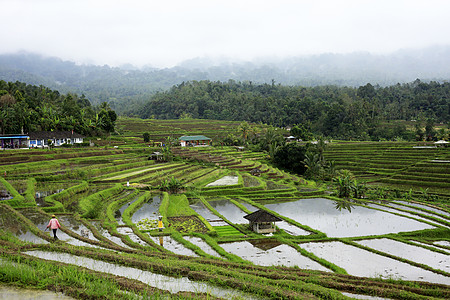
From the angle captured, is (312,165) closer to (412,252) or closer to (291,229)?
(291,229)

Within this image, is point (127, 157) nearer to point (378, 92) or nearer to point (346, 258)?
point (346, 258)

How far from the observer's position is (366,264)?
12898mm

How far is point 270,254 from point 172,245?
3.92m

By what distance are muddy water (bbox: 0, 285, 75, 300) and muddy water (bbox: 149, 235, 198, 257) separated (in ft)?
20.6

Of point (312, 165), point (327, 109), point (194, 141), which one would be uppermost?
point (327, 109)

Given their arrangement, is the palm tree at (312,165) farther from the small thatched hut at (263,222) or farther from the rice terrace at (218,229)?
the small thatched hut at (263,222)

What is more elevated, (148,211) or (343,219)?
(148,211)

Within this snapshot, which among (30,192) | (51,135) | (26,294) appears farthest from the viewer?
(51,135)

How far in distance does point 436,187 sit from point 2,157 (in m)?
35.9

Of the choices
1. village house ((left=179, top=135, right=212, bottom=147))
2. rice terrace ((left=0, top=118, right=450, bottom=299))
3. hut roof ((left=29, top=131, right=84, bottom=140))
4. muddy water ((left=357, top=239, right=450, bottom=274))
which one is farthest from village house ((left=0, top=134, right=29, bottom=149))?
muddy water ((left=357, top=239, right=450, bottom=274))

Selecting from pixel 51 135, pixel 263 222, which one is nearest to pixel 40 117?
pixel 51 135

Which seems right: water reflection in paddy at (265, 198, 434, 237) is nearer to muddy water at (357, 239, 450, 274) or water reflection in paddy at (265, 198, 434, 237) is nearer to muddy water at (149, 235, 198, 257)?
muddy water at (357, 239, 450, 274)

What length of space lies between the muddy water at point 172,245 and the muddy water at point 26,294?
627 centimetres

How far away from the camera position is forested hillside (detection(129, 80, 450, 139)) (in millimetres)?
68188
